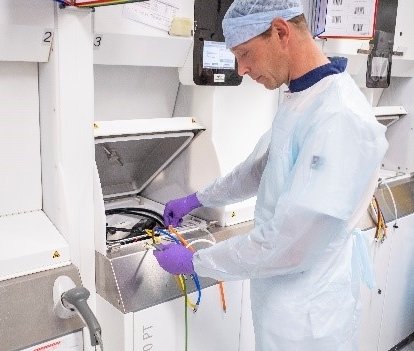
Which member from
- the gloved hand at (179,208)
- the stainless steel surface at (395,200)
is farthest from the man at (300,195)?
the stainless steel surface at (395,200)

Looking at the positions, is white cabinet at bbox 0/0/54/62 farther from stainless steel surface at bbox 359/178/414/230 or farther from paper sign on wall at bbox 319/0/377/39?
stainless steel surface at bbox 359/178/414/230

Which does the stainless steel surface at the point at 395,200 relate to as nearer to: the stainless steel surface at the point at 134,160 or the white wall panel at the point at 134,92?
the stainless steel surface at the point at 134,160

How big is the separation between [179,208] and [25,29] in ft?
2.69

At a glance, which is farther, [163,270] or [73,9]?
[163,270]

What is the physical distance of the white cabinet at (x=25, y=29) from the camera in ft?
3.88

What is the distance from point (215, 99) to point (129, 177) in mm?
579

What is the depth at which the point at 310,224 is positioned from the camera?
3.84 ft

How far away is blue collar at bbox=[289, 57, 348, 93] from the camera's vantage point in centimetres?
130

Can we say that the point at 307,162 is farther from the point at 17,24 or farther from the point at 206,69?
the point at 17,24

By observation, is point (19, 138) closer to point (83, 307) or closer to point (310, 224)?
point (83, 307)

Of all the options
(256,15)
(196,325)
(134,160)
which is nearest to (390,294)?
(196,325)

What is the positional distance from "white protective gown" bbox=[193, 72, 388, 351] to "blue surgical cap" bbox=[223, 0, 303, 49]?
8.3 inches

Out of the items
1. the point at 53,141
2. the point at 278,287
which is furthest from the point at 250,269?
the point at 53,141

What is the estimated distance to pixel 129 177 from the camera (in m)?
2.10
